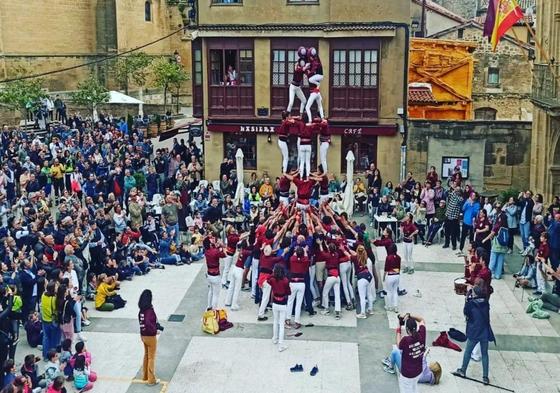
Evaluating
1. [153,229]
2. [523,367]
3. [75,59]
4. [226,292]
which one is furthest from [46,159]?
[75,59]

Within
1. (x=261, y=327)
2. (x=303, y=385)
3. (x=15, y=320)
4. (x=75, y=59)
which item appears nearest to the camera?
(x=303, y=385)

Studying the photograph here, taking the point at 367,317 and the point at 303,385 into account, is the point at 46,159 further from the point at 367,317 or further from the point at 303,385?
the point at 303,385

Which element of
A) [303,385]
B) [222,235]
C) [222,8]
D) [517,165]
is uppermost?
[222,8]

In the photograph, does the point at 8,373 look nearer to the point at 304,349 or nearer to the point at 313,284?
the point at 304,349

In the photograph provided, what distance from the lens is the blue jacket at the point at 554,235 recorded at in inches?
757

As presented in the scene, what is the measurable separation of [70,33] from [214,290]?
1742 inches

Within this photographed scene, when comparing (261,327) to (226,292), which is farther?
(226,292)

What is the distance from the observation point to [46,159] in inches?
1126

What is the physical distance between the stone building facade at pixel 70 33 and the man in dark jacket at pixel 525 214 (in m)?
38.5

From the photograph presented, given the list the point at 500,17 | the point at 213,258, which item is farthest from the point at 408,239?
the point at 500,17

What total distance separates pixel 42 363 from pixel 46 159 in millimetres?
14602

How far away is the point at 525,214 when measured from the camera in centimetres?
2244

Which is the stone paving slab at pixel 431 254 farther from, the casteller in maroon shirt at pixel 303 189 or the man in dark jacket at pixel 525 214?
the casteller in maroon shirt at pixel 303 189

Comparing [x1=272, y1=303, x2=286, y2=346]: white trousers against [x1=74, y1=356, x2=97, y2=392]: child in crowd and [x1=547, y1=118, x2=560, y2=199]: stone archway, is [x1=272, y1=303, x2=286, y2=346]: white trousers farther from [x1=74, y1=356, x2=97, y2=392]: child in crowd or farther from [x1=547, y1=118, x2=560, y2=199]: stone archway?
[x1=547, y1=118, x2=560, y2=199]: stone archway
